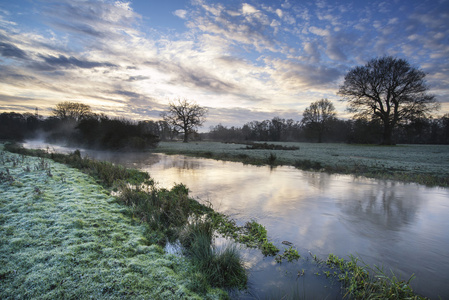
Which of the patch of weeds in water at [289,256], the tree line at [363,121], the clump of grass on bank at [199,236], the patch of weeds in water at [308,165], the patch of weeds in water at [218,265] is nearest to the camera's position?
the patch of weeds in water at [218,265]

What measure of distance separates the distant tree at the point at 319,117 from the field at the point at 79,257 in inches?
2213

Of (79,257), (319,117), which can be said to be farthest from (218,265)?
(319,117)

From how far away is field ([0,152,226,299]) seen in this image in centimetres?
228

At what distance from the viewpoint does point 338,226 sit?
478 cm

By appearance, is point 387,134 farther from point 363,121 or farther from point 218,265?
point 218,265

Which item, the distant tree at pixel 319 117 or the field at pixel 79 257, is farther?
the distant tree at pixel 319 117

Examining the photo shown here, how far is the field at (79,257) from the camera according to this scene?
7.47ft

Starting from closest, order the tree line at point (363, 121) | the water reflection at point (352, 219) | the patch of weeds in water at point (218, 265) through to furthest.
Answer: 1. the patch of weeds in water at point (218, 265)
2. the water reflection at point (352, 219)
3. the tree line at point (363, 121)

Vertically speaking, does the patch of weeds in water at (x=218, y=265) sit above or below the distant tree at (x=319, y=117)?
below

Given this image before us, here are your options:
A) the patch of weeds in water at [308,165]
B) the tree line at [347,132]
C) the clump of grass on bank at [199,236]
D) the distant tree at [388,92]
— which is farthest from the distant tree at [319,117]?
the clump of grass on bank at [199,236]

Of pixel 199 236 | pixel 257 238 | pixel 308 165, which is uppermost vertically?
pixel 308 165

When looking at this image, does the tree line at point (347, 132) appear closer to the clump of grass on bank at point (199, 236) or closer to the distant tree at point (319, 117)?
the distant tree at point (319, 117)

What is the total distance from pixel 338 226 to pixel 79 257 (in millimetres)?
5190

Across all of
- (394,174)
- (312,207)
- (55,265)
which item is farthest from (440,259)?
(394,174)
